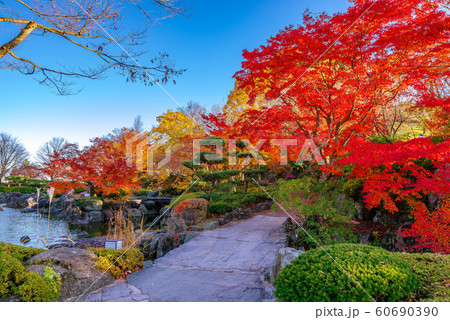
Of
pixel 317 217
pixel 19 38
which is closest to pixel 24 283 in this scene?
pixel 19 38

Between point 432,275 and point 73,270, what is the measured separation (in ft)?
13.4

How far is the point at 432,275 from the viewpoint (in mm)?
2656

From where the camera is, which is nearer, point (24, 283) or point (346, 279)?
point (346, 279)

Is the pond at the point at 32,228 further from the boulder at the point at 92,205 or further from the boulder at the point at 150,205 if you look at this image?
the boulder at the point at 150,205

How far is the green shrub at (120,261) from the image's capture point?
3678mm

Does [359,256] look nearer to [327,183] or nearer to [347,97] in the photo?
[347,97]

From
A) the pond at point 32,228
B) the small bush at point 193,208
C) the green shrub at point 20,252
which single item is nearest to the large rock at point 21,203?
the pond at point 32,228

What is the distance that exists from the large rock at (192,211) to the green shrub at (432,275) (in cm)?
706

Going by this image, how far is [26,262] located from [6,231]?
858 cm

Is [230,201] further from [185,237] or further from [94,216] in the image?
[94,216]

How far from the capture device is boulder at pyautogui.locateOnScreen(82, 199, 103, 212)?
43.1ft

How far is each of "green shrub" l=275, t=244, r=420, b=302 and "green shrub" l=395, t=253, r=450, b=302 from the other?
0.10 metres

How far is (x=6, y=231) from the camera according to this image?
9.66 meters

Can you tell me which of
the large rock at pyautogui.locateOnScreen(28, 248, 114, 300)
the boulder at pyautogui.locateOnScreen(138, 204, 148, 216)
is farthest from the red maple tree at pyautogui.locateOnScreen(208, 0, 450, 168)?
the boulder at pyautogui.locateOnScreen(138, 204, 148, 216)
